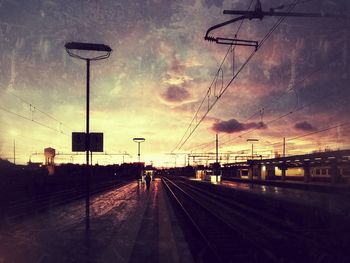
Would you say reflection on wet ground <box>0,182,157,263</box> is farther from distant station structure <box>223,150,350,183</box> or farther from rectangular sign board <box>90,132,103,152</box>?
distant station structure <box>223,150,350,183</box>

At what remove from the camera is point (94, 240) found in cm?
1198

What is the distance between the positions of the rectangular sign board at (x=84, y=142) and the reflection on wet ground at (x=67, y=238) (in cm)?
299

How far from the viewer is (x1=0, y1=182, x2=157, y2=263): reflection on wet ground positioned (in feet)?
32.0

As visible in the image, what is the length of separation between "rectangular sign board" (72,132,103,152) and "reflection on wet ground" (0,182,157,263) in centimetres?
299

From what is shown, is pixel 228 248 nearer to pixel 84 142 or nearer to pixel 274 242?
pixel 274 242

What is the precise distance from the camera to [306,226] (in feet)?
54.4

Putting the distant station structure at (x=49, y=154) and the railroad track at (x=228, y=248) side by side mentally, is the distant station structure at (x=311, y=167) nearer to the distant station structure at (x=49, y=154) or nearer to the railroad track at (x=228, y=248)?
the railroad track at (x=228, y=248)

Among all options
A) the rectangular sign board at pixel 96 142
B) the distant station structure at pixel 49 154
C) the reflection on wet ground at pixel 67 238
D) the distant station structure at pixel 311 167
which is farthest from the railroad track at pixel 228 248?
the distant station structure at pixel 49 154

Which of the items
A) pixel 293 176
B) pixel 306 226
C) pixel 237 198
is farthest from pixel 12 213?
pixel 293 176

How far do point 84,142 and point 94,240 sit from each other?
3.44 metres

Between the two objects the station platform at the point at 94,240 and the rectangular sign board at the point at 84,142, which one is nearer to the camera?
the station platform at the point at 94,240

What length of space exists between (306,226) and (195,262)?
9270 mm

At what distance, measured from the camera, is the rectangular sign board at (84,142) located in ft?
43.3

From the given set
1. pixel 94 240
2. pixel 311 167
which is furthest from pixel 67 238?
pixel 311 167
